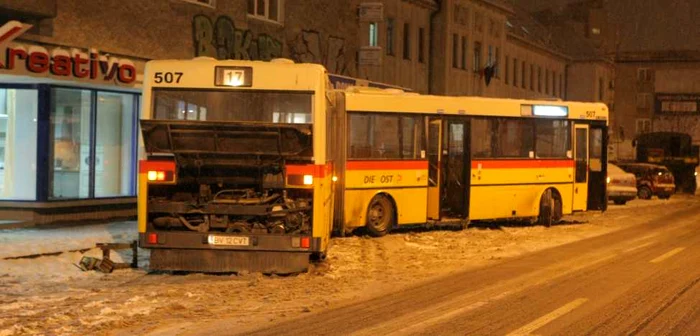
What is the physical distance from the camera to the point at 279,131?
13.3 meters

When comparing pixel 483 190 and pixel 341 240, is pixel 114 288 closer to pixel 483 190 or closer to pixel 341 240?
pixel 341 240

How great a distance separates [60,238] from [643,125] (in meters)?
82.8

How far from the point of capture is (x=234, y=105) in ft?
45.8

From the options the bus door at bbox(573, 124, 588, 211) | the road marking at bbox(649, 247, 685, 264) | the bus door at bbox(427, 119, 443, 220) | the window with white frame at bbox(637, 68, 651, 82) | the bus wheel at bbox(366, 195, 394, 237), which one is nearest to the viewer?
the road marking at bbox(649, 247, 685, 264)

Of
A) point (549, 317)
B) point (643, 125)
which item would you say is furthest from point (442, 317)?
point (643, 125)

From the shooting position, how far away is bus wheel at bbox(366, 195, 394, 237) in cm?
2009

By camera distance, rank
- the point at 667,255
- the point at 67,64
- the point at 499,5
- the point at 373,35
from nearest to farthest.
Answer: the point at 667,255
the point at 67,64
the point at 373,35
the point at 499,5

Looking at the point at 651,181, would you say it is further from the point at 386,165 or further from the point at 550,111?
the point at 386,165

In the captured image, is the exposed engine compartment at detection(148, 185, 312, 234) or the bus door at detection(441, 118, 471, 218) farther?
the bus door at detection(441, 118, 471, 218)

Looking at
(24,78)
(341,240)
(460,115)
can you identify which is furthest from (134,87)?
(460,115)

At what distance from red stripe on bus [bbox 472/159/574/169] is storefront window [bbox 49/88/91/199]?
28.9 ft

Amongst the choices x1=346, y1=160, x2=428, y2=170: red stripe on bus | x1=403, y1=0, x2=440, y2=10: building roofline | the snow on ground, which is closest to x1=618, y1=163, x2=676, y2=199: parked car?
x1=403, y1=0, x2=440, y2=10: building roofline

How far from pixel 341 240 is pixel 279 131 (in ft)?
21.8

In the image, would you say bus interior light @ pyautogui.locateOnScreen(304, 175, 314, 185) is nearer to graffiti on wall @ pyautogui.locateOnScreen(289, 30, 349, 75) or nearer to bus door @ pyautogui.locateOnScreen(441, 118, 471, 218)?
bus door @ pyautogui.locateOnScreen(441, 118, 471, 218)
